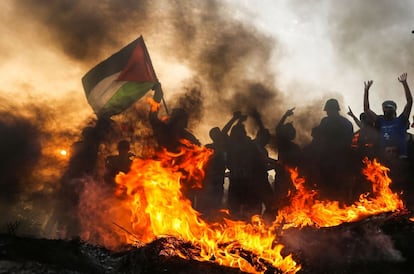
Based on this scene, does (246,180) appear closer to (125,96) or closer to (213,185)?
(213,185)

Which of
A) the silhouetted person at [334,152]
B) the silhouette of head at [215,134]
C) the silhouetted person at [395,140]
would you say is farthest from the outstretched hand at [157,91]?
the silhouetted person at [395,140]

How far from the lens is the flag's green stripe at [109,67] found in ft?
40.6

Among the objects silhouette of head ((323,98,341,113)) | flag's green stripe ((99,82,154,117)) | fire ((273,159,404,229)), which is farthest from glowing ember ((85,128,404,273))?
flag's green stripe ((99,82,154,117))

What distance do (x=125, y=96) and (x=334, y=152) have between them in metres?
6.41

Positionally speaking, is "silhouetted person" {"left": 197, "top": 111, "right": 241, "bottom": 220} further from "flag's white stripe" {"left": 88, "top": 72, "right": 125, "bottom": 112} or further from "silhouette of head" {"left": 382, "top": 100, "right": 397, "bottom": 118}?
"silhouette of head" {"left": 382, "top": 100, "right": 397, "bottom": 118}

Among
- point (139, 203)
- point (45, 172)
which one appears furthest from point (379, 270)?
point (45, 172)

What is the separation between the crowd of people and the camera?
1007cm

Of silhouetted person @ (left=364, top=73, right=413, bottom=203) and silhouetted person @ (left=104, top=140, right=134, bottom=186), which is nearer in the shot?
silhouetted person @ (left=364, top=73, right=413, bottom=203)

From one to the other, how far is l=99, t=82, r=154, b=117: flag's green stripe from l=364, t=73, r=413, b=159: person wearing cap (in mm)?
6590

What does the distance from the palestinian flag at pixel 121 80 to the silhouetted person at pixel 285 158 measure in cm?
417

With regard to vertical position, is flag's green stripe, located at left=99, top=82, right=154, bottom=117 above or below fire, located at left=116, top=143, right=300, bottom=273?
above

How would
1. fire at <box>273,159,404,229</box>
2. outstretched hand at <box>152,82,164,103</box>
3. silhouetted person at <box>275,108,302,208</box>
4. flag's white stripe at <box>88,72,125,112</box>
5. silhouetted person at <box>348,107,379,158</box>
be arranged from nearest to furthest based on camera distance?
1. fire at <box>273,159,404,229</box>
2. silhouetted person at <box>348,107,379,158</box>
3. silhouetted person at <box>275,108,302,208</box>
4. outstretched hand at <box>152,82,164,103</box>
5. flag's white stripe at <box>88,72,125,112</box>

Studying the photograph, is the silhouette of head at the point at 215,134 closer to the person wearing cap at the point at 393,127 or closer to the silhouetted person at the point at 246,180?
the silhouetted person at the point at 246,180

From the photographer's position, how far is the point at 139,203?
890cm
